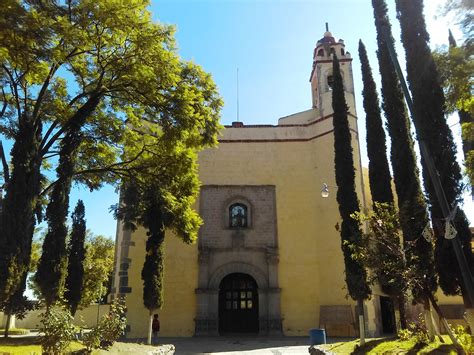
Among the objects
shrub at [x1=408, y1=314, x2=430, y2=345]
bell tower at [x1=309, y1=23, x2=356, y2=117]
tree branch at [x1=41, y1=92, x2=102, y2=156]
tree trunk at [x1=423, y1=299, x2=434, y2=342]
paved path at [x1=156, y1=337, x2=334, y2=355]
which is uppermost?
bell tower at [x1=309, y1=23, x2=356, y2=117]

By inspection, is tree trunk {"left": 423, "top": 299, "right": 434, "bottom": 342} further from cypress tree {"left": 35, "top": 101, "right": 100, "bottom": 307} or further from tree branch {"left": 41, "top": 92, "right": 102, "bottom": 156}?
tree branch {"left": 41, "top": 92, "right": 102, "bottom": 156}

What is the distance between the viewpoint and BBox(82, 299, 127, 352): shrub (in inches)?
382

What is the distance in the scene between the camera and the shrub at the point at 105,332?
971 cm

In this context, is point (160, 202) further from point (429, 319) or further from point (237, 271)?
point (429, 319)

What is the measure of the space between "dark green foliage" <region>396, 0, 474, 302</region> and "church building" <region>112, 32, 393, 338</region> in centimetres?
1050

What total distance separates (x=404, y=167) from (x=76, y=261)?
472 inches

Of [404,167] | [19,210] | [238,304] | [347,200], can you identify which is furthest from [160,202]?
[238,304]

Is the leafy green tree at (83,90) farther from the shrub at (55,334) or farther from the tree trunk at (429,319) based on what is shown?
the tree trunk at (429,319)

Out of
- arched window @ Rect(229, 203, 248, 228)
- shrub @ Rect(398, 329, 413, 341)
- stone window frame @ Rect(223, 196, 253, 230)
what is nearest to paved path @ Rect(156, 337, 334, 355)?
shrub @ Rect(398, 329, 413, 341)

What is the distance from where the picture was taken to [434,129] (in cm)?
1025

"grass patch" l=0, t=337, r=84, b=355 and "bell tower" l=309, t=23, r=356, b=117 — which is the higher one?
"bell tower" l=309, t=23, r=356, b=117

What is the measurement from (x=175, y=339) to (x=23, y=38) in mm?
14088

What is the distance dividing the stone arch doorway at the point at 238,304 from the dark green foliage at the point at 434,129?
43.4 feet

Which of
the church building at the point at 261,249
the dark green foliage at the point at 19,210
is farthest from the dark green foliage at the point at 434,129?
the church building at the point at 261,249
